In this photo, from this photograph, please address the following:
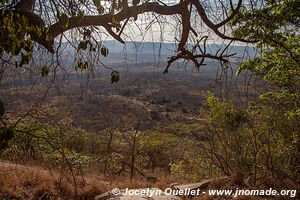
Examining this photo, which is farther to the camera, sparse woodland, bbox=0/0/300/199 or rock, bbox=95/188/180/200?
rock, bbox=95/188/180/200

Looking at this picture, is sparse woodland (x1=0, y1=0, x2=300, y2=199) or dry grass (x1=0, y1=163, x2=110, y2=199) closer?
sparse woodland (x1=0, y1=0, x2=300, y2=199)

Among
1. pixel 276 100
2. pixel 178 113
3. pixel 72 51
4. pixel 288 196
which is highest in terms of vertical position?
pixel 72 51

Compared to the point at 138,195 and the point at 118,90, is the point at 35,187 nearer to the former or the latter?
the point at 138,195

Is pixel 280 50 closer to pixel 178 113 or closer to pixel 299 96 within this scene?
pixel 299 96

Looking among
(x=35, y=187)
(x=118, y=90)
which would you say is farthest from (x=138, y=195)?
(x=118, y=90)

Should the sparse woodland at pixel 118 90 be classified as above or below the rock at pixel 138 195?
above

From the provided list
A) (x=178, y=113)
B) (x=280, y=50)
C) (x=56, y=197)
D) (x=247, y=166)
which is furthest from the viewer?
(x=178, y=113)

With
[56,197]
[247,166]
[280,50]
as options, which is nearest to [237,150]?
[247,166]

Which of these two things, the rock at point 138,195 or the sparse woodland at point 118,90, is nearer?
the sparse woodland at point 118,90

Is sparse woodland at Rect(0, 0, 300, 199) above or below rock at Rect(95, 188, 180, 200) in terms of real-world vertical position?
above

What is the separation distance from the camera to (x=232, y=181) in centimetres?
645

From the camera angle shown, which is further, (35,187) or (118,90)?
(118,90)

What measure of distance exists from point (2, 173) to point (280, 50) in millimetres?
5383

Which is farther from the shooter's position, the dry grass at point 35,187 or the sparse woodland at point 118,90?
the dry grass at point 35,187
